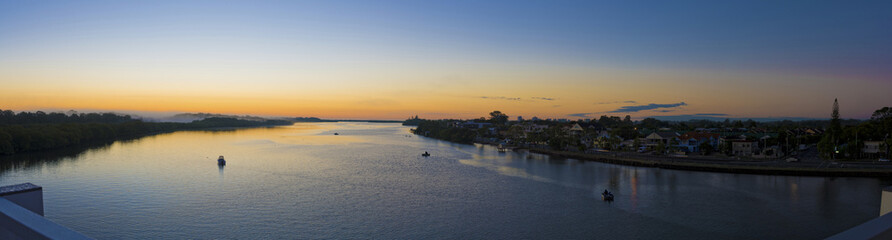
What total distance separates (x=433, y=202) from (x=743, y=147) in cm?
1548

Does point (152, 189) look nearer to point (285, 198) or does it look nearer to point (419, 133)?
point (285, 198)

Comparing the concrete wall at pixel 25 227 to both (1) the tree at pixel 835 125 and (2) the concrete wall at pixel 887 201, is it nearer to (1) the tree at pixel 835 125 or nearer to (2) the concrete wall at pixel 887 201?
(2) the concrete wall at pixel 887 201

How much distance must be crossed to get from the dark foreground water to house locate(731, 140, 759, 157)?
5.96 meters

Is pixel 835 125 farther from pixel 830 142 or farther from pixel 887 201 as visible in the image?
pixel 887 201

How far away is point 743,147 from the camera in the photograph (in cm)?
1733

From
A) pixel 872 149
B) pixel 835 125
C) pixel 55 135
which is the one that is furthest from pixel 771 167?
pixel 55 135

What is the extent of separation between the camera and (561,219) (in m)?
7.31

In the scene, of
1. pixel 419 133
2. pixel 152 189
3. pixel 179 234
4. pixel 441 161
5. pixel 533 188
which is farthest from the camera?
pixel 419 133

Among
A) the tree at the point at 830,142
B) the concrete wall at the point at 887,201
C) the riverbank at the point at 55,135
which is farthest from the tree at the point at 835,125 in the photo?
the riverbank at the point at 55,135

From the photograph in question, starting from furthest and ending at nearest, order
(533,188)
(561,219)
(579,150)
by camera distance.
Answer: (579,150) → (533,188) → (561,219)

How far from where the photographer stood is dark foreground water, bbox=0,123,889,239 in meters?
6.64

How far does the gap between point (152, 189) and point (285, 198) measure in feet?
11.7

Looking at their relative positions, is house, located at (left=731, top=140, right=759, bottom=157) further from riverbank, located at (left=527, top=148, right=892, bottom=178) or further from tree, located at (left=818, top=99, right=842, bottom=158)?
riverbank, located at (left=527, top=148, right=892, bottom=178)

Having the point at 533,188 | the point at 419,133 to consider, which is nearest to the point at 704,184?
the point at 533,188
